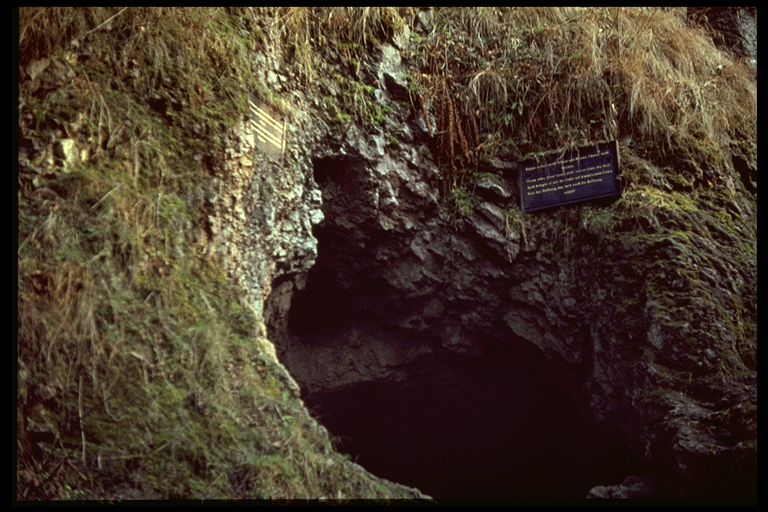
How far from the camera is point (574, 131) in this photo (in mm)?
4621

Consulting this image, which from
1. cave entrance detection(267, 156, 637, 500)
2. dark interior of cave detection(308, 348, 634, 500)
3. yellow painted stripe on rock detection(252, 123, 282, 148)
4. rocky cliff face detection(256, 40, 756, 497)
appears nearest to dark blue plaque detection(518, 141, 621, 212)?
rocky cliff face detection(256, 40, 756, 497)

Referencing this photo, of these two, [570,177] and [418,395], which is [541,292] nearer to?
[570,177]

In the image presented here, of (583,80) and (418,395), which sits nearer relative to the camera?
(583,80)

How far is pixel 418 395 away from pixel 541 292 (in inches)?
48.9

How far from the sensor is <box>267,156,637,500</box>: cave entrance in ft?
14.6

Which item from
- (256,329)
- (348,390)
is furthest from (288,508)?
(348,390)

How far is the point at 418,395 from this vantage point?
505cm

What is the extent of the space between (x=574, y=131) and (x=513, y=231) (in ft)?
2.64

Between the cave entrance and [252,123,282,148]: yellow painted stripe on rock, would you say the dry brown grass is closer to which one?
the cave entrance

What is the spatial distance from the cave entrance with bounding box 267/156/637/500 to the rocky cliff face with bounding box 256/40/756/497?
0.02m

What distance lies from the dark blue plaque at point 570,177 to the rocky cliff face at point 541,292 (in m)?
0.08

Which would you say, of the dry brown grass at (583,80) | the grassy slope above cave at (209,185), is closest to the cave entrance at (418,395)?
the grassy slope above cave at (209,185)

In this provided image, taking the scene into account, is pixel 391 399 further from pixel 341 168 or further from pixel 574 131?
pixel 574 131

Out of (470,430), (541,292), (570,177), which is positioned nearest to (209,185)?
(541,292)
